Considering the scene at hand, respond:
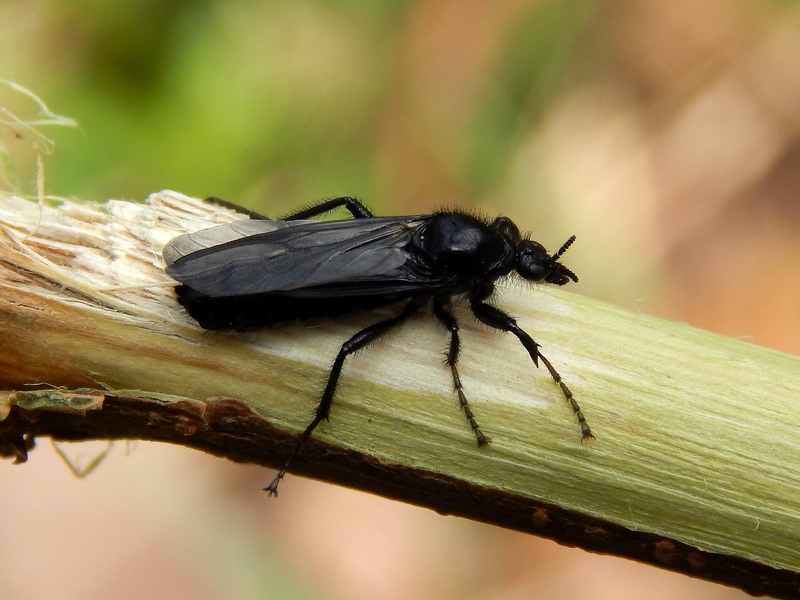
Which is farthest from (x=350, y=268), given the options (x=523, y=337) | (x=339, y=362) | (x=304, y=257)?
(x=523, y=337)

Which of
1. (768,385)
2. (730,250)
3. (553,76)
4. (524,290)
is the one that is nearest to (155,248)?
(524,290)

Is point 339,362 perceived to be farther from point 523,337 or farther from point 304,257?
point 304,257

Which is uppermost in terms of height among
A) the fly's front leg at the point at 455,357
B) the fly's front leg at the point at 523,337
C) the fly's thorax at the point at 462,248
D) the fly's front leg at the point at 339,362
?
the fly's thorax at the point at 462,248

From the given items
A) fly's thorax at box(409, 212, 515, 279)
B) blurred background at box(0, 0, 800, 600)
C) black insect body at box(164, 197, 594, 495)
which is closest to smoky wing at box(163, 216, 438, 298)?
black insect body at box(164, 197, 594, 495)

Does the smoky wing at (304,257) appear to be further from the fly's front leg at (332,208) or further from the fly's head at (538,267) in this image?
the fly's head at (538,267)

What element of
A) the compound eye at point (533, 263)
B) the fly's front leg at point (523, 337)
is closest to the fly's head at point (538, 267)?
the compound eye at point (533, 263)

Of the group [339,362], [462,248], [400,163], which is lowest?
[339,362]

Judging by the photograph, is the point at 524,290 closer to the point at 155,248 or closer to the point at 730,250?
the point at 155,248
